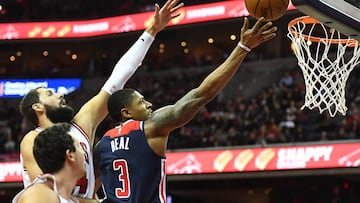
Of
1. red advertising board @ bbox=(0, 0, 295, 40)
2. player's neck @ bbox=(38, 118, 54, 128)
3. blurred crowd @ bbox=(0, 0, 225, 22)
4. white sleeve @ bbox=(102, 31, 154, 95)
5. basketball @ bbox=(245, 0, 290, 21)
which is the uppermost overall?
blurred crowd @ bbox=(0, 0, 225, 22)

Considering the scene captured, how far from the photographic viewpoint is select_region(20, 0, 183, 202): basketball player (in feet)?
12.9

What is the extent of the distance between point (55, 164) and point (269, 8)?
2.00 m

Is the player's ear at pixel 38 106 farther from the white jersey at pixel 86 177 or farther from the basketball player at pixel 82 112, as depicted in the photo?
the white jersey at pixel 86 177

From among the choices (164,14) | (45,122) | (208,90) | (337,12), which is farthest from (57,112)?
(337,12)

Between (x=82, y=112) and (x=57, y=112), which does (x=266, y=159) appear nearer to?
(x=82, y=112)

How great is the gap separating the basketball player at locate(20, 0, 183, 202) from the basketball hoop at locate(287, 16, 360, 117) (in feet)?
8.59

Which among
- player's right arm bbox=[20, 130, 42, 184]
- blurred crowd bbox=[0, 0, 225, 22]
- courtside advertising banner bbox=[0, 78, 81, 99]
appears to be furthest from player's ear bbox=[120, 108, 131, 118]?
courtside advertising banner bbox=[0, 78, 81, 99]

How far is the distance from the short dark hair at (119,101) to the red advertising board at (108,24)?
13.8 meters

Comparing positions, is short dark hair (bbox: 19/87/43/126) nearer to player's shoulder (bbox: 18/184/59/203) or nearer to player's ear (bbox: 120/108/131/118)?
player's ear (bbox: 120/108/131/118)

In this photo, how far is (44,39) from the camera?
22.5 metres

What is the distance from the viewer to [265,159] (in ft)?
45.4

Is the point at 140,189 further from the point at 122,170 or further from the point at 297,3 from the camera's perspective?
the point at 297,3

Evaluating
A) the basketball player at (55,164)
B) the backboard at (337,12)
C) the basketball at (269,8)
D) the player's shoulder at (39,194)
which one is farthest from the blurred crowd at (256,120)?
the player's shoulder at (39,194)

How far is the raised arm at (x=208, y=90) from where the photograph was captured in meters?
3.91
